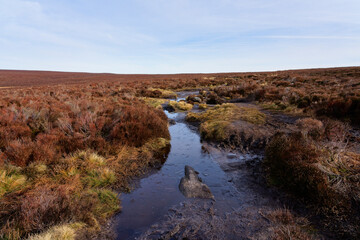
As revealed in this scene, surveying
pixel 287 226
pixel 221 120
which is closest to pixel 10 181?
pixel 287 226

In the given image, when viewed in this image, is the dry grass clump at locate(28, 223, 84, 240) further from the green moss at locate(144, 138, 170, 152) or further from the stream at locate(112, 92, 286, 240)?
the green moss at locate(144, 138, 170, 152)

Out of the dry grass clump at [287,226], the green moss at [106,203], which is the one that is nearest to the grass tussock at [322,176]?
the dry grass clump at [287,226]

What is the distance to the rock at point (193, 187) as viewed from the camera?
4.75 m

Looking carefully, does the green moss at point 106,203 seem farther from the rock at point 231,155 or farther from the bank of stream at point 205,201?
the rock at point 231,155

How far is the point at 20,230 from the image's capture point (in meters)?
3.11

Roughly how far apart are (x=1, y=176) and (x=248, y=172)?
6520 millimetres

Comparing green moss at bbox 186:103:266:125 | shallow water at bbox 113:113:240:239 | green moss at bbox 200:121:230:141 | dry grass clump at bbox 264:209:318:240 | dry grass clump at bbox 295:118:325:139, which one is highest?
dry grass clump at bbox 295:118:325:139

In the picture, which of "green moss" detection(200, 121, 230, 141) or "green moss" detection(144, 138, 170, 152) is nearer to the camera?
"green moss" detection(144, 138, 170, 152)

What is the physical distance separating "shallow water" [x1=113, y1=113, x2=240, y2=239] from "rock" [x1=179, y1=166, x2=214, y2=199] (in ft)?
0.54

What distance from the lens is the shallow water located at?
3.92 metres

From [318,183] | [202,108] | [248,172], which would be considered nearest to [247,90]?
[202,108]

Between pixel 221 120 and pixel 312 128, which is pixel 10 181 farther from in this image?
pixel 312 128

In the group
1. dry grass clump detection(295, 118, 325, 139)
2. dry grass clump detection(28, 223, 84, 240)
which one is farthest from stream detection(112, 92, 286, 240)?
dry grass clump detection(295, 118, 325, 139)

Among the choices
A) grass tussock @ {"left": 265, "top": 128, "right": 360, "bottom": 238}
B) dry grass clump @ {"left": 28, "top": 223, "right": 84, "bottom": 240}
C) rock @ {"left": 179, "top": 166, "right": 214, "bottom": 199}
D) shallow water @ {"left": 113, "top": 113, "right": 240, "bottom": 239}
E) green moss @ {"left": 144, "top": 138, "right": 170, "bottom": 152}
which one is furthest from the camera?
green moss @ {"left": 144, "top": 138, "right": 170, "bottom": 152}
